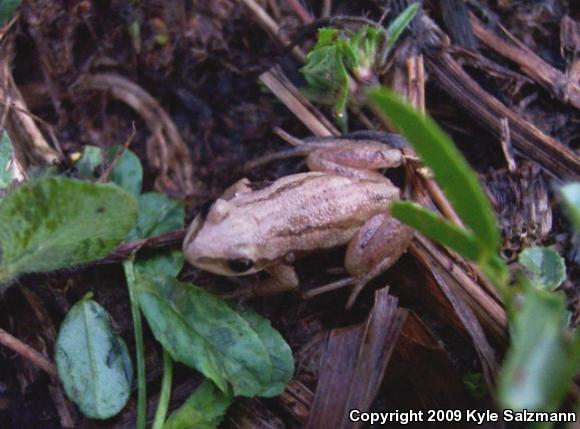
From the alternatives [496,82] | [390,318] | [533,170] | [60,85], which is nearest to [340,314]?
[390,318]

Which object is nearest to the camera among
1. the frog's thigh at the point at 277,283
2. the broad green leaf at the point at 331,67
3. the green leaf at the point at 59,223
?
the green leaf at the point at 59,223

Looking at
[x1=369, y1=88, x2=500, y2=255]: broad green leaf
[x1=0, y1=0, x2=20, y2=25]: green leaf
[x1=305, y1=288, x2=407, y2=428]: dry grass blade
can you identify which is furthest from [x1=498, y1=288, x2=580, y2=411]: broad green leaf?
[x1=0, y1=0, x2=20, y2=25]: green leaf

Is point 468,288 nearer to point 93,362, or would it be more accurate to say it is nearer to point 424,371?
point 424,371

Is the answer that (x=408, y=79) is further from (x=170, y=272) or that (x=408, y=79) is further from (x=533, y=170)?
(x=170, y=272)

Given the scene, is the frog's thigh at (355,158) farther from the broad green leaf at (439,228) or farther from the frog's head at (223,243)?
the broad green leaf at (439,228)

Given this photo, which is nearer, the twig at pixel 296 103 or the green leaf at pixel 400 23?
the green leaf at pixel 400 23

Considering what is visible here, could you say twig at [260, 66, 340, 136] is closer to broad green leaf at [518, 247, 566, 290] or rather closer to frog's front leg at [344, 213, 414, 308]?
frog's front leg at [344, 213, 414, 308]

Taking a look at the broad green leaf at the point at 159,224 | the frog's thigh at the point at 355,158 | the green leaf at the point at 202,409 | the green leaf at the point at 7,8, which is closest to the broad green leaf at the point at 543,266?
the frog's thigh at the point at 355,158
